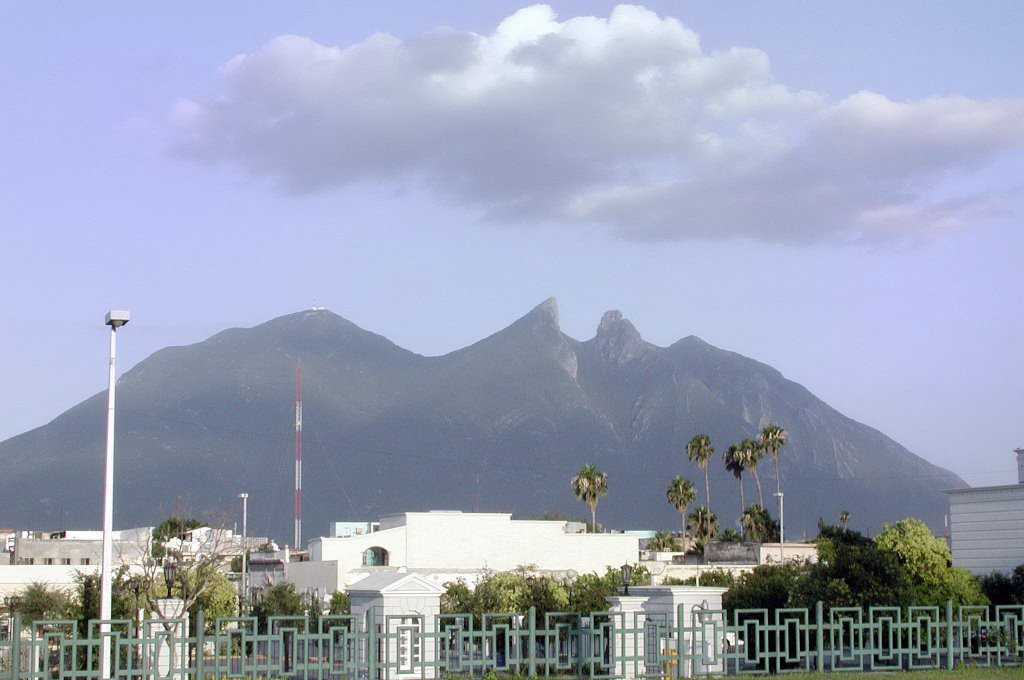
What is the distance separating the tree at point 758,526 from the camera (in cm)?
9319

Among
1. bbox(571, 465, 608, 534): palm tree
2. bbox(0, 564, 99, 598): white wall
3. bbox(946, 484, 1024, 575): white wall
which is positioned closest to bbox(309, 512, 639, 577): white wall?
bbox(571, 465, 608, 534): palm tree

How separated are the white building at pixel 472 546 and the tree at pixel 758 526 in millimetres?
13130

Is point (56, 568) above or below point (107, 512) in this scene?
below

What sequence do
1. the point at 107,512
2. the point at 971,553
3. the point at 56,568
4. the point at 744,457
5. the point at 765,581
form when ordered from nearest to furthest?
the point at 107,512
the point at 765,581
the point at 971,553
the point at 56,568
the point at 744,457

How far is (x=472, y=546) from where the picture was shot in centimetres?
8338

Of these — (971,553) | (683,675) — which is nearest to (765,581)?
(971,553)

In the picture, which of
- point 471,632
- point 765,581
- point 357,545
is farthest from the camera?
point 357,545

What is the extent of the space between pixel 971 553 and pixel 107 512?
3421 cm

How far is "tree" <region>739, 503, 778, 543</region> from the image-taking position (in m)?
93.2

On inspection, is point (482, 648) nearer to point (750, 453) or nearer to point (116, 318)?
point (116, 318)

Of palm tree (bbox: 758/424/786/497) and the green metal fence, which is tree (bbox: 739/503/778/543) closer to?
palm tree (bbox: 758/424/786/497)

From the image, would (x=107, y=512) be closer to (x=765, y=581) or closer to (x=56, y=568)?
(x=765, y=581)

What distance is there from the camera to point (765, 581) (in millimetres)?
41719

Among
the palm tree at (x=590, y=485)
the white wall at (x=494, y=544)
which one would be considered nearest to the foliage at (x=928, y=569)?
the white wall at (x=494, y=544)
